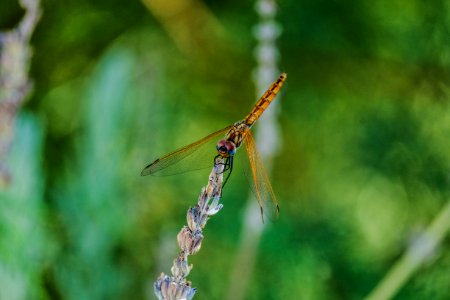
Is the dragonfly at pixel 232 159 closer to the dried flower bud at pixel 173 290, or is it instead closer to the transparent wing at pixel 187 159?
the transparent wing at pixel 187 159

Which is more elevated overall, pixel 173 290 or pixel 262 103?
pixel 262 103

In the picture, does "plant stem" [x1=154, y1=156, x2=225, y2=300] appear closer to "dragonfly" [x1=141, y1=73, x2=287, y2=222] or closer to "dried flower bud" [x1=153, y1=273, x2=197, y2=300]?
"dried flower bud" [x1=153, y1=273, x2=197, y2=300]

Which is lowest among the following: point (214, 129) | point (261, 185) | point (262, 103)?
point (261, 185)

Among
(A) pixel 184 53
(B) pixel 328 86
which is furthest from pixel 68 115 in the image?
(B) pixel 328 86

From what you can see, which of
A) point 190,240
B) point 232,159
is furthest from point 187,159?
point 190,240

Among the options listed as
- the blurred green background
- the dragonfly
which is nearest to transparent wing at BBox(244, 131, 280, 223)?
the dragonfly

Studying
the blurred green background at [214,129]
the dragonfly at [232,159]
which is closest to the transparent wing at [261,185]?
the dragonfly at [232,159]

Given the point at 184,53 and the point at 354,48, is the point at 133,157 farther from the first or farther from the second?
the point at 354,48

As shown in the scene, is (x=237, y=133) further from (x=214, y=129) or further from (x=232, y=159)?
(x=214, y=129)
